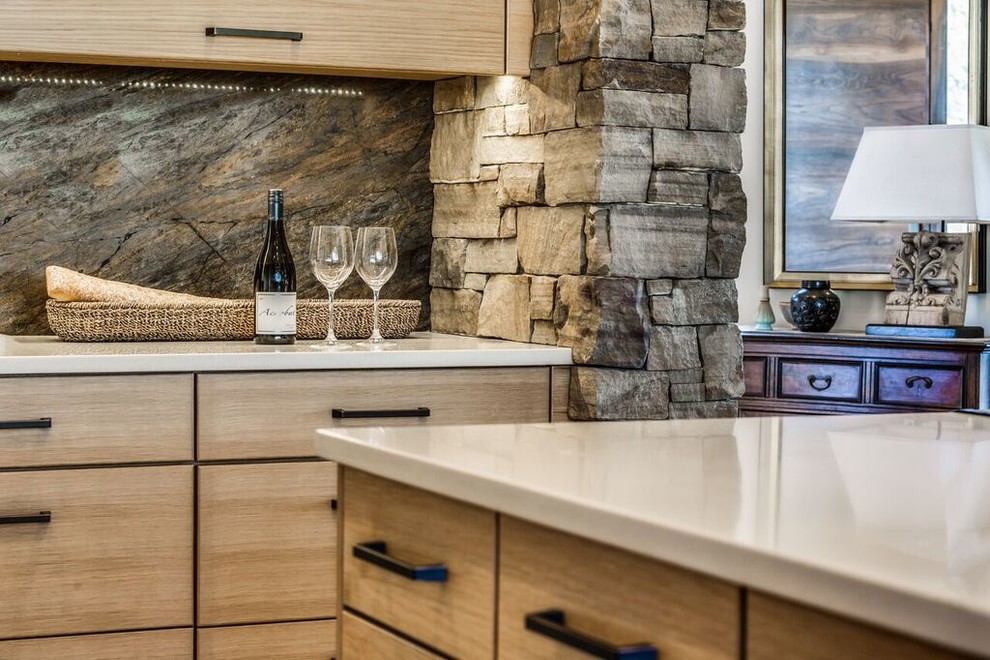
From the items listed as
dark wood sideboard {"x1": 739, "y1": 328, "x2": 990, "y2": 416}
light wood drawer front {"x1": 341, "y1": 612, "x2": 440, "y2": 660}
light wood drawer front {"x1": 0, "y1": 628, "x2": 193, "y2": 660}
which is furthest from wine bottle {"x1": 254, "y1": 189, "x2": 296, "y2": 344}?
dark wood sideboard {"x1": 739, "y1": 328, "x2": 990, "y2": 416}

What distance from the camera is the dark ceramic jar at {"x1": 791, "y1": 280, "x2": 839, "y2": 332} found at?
412cm

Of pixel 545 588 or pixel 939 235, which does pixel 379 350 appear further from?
pixel 939 235

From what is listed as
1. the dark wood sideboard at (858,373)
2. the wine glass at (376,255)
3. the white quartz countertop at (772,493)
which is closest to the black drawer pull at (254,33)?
the wine glass at (376,255)

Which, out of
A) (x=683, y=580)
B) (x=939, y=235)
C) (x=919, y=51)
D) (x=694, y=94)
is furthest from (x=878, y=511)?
(x=919, y=51)

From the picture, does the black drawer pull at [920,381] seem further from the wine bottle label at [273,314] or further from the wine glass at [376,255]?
the wine bottle label at [273,314]

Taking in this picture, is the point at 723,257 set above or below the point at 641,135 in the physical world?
below

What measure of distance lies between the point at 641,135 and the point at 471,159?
1.75 feet

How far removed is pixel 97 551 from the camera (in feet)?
7.88

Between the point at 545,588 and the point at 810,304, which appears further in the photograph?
the point at 810,304

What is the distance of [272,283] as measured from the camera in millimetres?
2850

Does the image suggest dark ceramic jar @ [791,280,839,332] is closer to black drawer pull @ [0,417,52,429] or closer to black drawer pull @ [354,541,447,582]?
black drawer pull @ [0,417,52,429]

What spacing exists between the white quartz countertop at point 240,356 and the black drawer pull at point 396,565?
3.66 feet

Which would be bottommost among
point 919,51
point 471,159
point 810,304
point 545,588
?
point 545,588

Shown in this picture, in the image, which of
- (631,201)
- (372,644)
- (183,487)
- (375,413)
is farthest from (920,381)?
(372,644)
